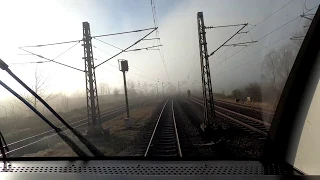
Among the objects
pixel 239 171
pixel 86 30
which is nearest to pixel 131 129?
pixel 86 30

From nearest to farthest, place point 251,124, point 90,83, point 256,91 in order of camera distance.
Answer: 1. point 256,91
2. point 90,83
3. point 251,124

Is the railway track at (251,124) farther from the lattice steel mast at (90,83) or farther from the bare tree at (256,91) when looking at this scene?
the lattice steel mast at (90,83)

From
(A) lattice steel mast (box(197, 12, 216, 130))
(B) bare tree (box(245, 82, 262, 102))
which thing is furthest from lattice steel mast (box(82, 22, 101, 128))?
(B) bare tree (box(245, 82, 262, 102))

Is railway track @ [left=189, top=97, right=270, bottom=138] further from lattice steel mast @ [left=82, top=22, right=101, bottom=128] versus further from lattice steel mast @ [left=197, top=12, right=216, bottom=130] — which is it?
lattice steel mast @ [left=82, top=22, right=101, bottom=128]

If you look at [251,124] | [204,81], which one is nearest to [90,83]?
[204,81]

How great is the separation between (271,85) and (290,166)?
1344 mm

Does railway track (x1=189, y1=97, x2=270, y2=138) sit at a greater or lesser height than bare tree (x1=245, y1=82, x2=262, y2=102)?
lesser

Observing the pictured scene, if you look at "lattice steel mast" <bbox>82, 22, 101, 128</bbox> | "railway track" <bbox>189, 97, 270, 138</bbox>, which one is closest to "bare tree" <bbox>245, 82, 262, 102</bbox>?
"railway track" <bbox>189, 97, 270, 138</bbox>

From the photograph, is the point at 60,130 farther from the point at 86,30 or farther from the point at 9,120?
the point at 9,120

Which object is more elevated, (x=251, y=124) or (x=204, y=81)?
(x=204, y=81)

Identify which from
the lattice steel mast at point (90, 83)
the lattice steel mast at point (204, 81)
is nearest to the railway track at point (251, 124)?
the lattice steel mast at point (204, 81)

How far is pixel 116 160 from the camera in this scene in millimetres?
3439

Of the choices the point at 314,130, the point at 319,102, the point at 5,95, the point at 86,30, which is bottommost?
the point at 314,130

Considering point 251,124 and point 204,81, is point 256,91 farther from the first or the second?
point 251,124
